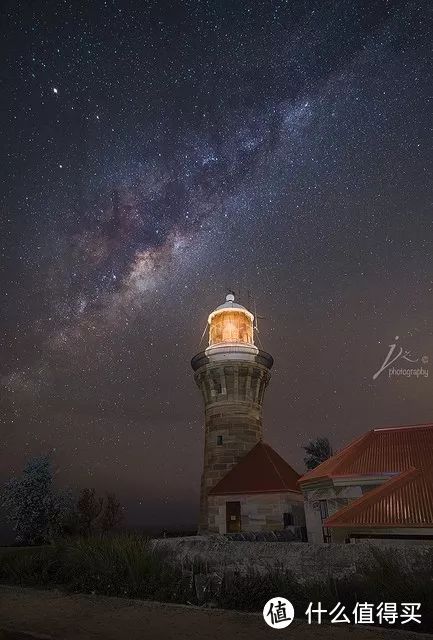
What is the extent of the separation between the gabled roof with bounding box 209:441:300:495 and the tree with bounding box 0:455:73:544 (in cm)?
1050

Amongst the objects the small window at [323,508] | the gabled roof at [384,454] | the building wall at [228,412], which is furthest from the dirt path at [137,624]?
the building wall at [228,412]

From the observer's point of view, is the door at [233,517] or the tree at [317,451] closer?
the door at [233,517]

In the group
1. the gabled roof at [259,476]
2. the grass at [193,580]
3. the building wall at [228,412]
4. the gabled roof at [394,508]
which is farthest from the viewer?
the building wall at [228,412]

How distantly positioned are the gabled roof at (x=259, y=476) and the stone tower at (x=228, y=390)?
876 millimetres

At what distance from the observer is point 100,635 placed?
288 inches

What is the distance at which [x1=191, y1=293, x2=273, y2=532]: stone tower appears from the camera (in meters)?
25.8

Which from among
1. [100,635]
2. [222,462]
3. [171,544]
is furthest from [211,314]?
[100,635]

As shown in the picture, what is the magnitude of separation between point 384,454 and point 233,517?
9364 millimetres

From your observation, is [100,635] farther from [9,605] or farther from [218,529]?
[218,529]

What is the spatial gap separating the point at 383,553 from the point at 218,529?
15.5m

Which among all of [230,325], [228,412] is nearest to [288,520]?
[228,412]

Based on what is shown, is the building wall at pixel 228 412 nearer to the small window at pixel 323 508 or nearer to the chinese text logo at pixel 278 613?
the small window at pixel 323 508

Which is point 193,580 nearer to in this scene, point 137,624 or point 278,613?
point 137,624

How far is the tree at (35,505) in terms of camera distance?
26.8 m
